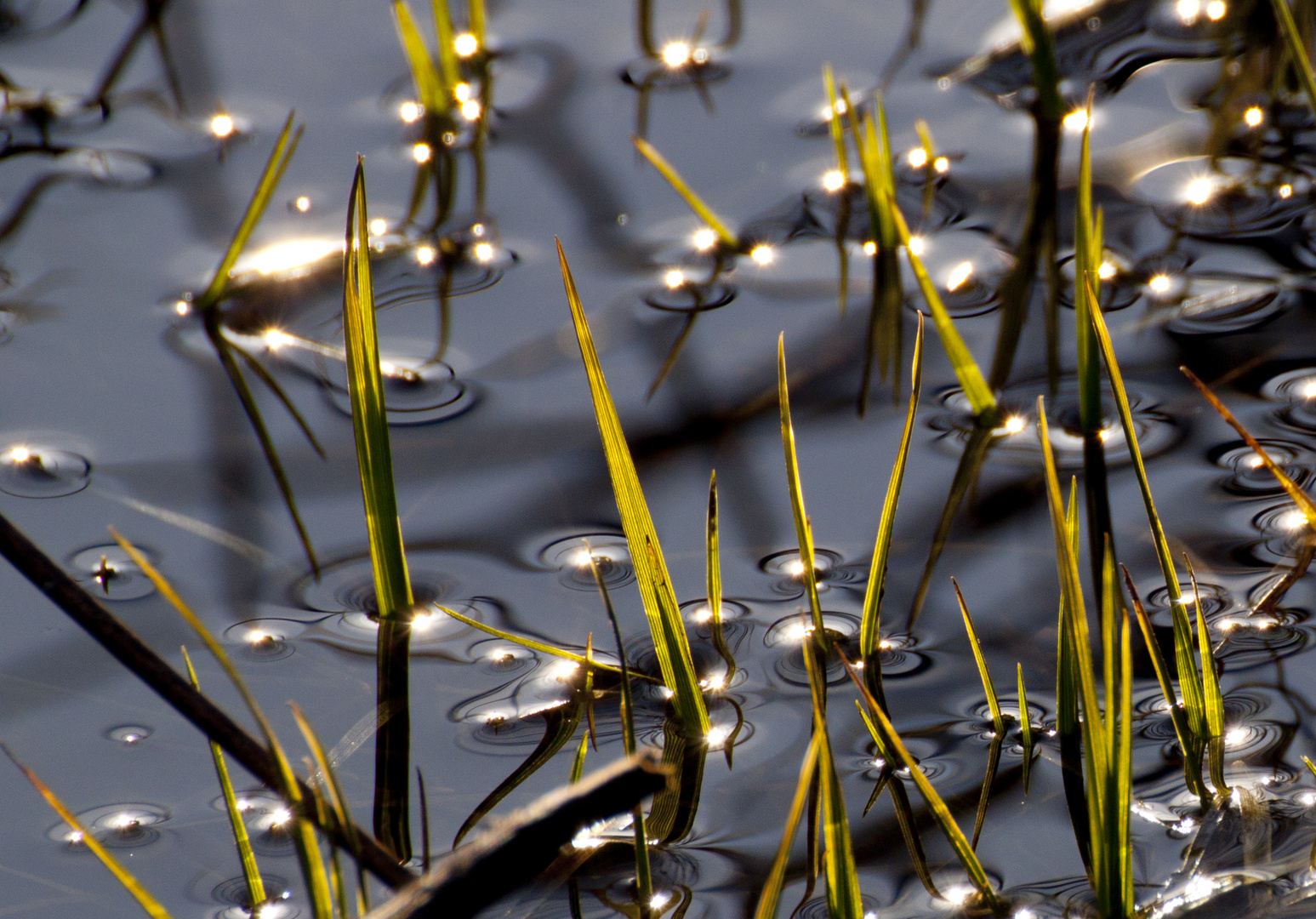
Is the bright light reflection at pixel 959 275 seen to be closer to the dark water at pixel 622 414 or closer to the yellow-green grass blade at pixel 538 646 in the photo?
the dark water at pixel 622 414

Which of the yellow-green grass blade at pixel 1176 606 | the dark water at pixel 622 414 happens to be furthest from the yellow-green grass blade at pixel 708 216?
the yellow-green grass blade at pixel 1176 606

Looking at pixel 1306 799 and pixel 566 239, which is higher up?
pixel 566 239

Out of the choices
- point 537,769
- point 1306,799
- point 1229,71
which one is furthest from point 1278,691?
point 1229,71

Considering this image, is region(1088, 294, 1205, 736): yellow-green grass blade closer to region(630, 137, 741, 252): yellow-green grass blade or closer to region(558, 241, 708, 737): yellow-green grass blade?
region(558, 241, 708, 737): yellow-green grass blade

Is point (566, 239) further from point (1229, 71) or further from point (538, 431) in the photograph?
point (1229, 71)

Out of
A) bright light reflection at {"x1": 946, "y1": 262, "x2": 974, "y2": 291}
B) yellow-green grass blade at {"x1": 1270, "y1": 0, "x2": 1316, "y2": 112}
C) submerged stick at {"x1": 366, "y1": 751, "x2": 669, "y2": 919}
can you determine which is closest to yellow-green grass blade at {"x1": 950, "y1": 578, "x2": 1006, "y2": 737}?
submerged stick at {"x1": 366, "y1": 751, "x2": 669, "y2": 919}

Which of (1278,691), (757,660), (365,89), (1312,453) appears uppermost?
(365,89)
